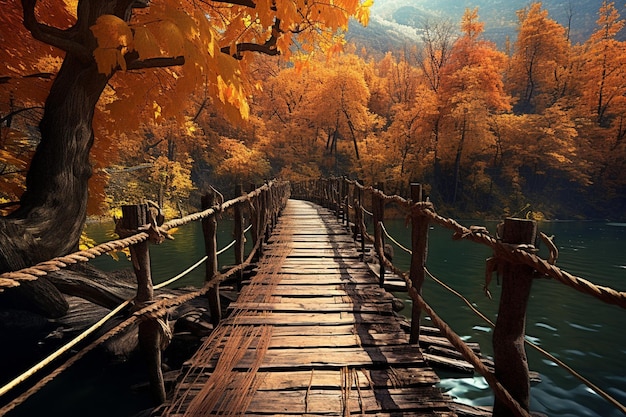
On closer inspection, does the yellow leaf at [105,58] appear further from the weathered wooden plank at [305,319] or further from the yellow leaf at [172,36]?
the weathered wooden plank at [305,319]

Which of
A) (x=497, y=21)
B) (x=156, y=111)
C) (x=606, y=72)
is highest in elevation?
(x=497, y=21)

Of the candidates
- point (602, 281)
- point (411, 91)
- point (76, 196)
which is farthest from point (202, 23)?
point (411, 91)

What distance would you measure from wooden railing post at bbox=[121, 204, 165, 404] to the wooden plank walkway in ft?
0.99

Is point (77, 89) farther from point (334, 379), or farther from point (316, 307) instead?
point (334, 379)

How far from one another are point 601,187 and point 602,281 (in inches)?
1106

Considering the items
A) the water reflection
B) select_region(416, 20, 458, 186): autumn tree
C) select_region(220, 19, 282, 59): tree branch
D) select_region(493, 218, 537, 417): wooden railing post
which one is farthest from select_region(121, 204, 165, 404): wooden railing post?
select_region(416, 20, 458, 186): autumn tree

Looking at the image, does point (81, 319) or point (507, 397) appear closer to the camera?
point (507, 397)

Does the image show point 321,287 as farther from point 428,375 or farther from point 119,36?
point 119,36

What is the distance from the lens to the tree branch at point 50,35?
4.03 m

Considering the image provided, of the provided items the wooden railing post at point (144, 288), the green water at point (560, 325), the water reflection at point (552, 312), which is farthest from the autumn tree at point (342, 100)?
the wooden railing post at point (144, 288)

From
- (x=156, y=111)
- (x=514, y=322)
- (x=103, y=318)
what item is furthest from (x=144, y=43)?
(x=514, y=322)

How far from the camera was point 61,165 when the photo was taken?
4.81m

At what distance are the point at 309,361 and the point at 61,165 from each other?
4873mm

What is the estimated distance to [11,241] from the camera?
13.6 feet
